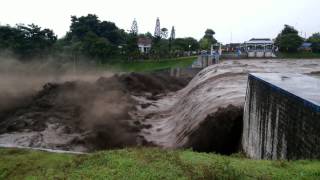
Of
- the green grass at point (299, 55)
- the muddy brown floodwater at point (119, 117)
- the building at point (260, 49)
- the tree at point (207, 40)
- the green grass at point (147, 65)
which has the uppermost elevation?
the tree at point (207, 40)

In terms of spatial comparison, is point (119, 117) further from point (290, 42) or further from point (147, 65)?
point (290, 42)

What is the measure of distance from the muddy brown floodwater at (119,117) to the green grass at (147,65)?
24624 mm

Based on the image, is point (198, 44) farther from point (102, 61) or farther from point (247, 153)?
point (247, 153)

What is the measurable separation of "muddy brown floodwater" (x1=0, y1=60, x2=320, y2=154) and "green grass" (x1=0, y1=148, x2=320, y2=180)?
8321 millimetres

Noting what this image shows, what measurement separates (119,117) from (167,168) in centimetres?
1966

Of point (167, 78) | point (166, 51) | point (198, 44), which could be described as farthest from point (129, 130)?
point (198, 44)

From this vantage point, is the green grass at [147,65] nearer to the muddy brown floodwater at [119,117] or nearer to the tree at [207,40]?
the tree at [207,40]

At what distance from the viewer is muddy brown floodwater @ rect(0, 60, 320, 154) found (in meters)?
20.1

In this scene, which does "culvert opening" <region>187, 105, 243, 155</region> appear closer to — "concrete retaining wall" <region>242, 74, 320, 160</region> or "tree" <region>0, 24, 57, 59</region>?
"concrete retaining wall" <region>242, 74, 320, 160</region>

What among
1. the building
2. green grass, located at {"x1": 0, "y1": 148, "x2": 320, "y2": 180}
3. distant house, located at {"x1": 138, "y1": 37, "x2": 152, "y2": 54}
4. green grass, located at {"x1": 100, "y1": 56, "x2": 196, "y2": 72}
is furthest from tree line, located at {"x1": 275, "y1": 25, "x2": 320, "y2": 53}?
green grass, located at {"x1": 0, "y1": 148, "x2": 320, "y2": 180}

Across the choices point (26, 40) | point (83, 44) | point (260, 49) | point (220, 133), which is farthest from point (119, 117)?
point (260, 49)

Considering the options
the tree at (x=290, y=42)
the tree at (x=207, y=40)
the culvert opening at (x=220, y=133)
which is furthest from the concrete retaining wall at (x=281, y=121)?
the tree at (x=207, y=40)

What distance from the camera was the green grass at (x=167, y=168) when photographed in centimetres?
884

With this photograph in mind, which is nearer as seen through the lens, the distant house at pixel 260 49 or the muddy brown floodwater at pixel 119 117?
the muddy brown floodwater at pixel 119 117
